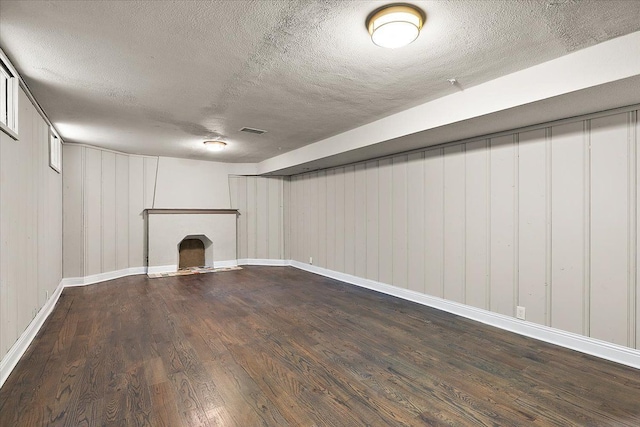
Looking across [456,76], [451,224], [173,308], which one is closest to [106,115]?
[173,308]

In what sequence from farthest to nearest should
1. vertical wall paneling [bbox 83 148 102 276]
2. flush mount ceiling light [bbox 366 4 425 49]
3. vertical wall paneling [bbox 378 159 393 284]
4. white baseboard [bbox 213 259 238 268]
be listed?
white baseboard [bbox 213 259 238 268]
vertical wall paneling [bbox 83 148 102 276]
vertical wall paneling [bbox 378 159 393 284]
flush mount ceiling light [bbox 366 4 425 49]

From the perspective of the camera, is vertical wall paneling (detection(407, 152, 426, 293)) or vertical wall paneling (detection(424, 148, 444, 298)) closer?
vertical wall paneling (detection(424, 148, 444, 298))

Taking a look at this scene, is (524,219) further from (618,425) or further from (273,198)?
(273,198)

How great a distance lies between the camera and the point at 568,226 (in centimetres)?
297

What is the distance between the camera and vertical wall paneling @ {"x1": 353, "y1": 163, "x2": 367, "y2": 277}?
17.4 ft

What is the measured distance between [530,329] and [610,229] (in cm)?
119

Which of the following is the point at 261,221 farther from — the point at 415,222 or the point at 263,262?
the point at 415,222

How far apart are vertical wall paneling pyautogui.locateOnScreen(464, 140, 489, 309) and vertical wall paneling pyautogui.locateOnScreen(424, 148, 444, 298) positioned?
0.34 metres

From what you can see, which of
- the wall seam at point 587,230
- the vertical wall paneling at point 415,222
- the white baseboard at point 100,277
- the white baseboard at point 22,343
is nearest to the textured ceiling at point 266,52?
the wall seam at point 587,230

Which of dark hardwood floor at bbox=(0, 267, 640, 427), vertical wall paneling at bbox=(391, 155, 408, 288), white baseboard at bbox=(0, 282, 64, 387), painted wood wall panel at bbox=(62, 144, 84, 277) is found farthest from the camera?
painted wood wall panel at bbox=(62, 144, 84, 277)

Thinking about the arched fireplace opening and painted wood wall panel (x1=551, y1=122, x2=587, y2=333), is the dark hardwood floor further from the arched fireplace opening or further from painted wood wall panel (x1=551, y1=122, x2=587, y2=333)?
the arched fireplace opening

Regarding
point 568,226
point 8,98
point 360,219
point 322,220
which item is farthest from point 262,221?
point 568,226

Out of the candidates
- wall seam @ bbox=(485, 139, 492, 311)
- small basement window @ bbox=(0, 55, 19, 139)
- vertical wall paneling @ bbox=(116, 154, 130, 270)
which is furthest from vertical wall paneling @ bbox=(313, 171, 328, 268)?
small basement window @ bbox=(0, 55, 19, 139)

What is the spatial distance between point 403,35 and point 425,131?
1.65m
